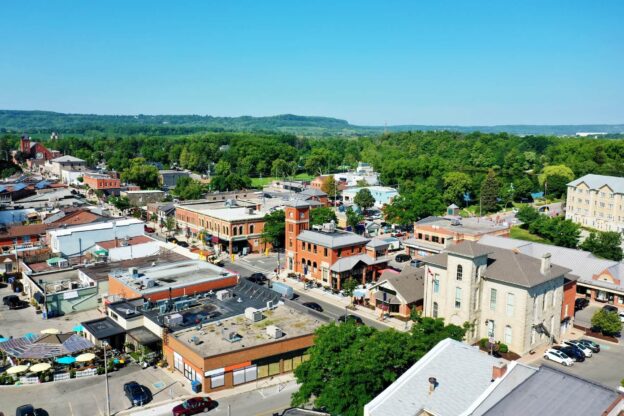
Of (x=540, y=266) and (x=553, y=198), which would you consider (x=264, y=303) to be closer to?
(x=540, y=266)

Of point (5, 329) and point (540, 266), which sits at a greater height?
point (540, 266)

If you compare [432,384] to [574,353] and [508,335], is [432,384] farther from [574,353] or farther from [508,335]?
[574,353]

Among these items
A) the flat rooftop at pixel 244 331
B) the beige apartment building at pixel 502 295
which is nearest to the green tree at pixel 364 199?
the beige apartment building at pixel 502 295

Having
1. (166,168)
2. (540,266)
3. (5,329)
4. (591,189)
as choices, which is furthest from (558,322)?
(166,168)

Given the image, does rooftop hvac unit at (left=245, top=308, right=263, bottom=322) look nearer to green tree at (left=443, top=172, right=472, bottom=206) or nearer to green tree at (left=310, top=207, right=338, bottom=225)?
green tree at (left=310, top=207, right=338, bottom=225)

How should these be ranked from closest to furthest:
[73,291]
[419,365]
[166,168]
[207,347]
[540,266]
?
[419,365] → [207,347] → [540,266] → [73,291] → [166,168]

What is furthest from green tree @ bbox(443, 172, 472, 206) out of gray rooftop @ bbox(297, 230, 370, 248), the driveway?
the driveway
